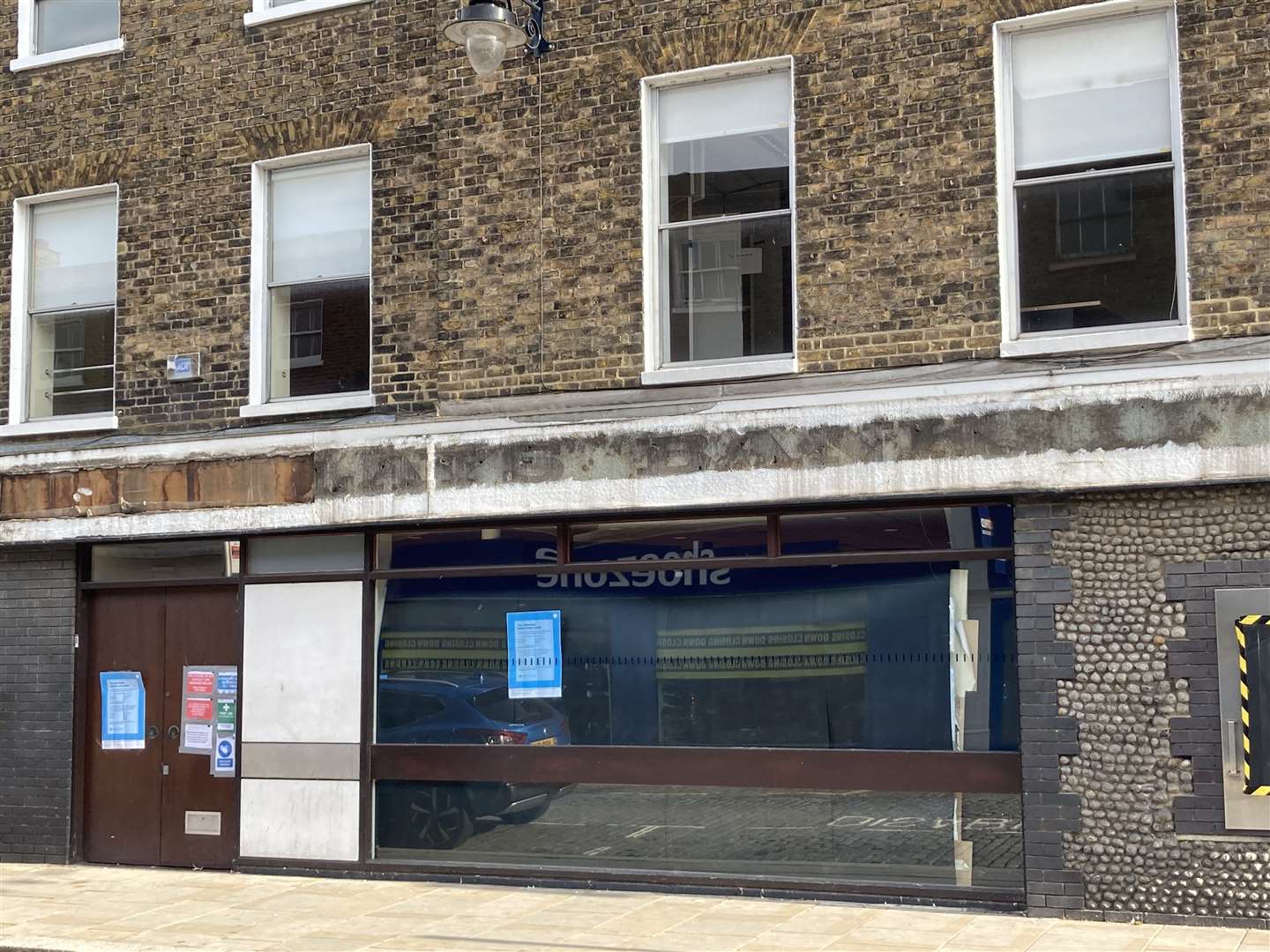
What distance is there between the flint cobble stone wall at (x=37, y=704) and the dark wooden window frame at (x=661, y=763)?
1378 mm

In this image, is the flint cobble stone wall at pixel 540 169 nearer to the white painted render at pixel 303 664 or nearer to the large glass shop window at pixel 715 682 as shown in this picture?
the large glass shop window at pixel 715 682

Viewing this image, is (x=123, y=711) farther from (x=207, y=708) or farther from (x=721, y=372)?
(x=721, y=372)

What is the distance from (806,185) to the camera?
1051 cm

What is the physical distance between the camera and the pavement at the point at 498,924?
28.8 feet

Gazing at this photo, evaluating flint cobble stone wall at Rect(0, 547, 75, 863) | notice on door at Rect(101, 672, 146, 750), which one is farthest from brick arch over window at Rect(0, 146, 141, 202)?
notice on door at Rect(101, 672, 146, 750)

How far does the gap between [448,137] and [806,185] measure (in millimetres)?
2951

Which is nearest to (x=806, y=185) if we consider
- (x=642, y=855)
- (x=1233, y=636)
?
(x=1233, y=636)

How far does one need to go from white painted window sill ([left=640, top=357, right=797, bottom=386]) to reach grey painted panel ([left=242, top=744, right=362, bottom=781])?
3.66 meters

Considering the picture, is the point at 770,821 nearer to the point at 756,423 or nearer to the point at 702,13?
the point at 756,423

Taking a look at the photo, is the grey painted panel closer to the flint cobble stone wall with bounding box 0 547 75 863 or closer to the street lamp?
the flint cobble stone wall with bounding box 0 547 75 863

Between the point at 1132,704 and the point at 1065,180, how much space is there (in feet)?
11.2

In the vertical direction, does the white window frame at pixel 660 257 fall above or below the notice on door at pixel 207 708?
above

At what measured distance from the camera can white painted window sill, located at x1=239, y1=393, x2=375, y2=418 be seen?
471 inches

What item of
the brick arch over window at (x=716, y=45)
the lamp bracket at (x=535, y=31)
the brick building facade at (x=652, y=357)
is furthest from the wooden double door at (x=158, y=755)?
the brick arch over window at (x=716, y=45)
